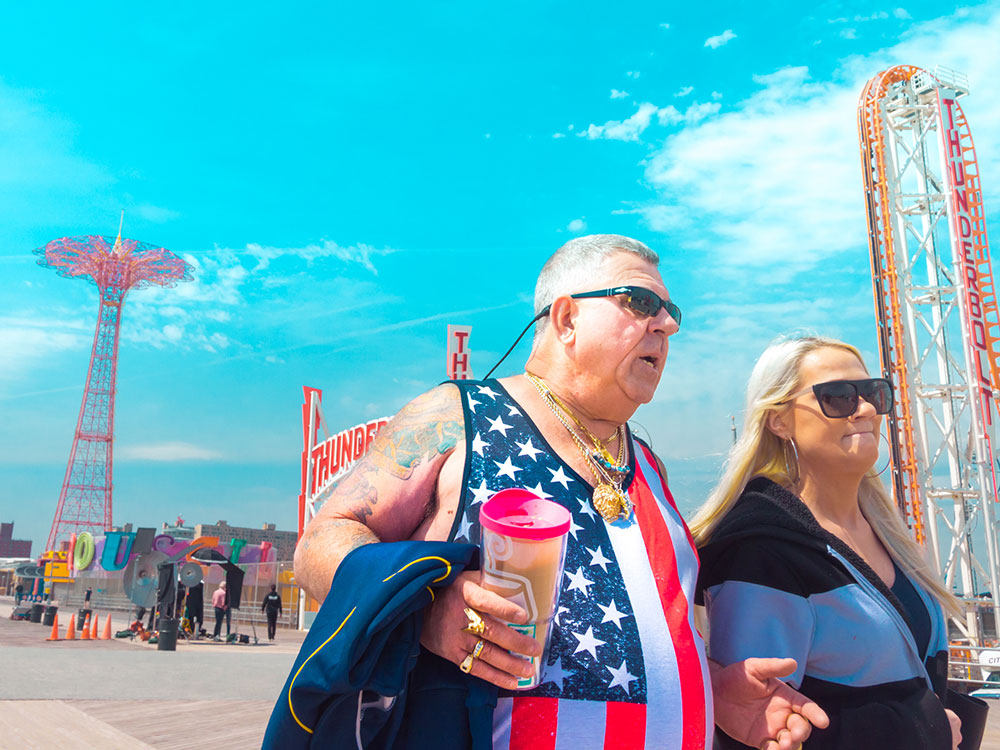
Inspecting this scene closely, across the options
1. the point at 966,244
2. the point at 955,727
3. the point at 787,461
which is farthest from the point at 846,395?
the point at 966,244

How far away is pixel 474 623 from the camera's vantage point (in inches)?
53.9

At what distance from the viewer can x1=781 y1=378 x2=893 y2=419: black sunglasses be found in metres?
2.31

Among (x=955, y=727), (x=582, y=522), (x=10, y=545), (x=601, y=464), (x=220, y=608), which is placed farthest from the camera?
(x=10, y=545)

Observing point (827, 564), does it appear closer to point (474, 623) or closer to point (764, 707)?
point (764, 707)

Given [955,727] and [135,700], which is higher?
[955,727]

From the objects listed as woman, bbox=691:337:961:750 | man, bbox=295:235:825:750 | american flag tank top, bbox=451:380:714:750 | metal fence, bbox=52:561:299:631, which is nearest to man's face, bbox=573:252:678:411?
man, bbox=295:235:825:750

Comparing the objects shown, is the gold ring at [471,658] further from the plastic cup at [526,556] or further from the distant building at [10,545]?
the distant building at [10,545]

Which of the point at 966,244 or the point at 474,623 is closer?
the point at 474,623

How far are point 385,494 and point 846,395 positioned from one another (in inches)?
56.9

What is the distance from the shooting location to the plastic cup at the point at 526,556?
4.21 ft

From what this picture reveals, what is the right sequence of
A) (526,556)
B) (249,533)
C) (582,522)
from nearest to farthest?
(526,556), (582,522), (249,533)

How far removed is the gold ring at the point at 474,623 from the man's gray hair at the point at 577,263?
1037 millimetres

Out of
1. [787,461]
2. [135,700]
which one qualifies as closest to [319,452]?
[135,700]

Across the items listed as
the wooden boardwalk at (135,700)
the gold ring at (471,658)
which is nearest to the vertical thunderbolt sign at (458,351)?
the wooden boardwalk at (135,700)
